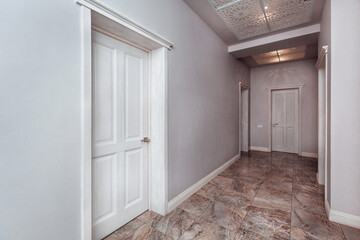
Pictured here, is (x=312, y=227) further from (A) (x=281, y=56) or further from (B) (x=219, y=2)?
(A) (x=281, y=56)

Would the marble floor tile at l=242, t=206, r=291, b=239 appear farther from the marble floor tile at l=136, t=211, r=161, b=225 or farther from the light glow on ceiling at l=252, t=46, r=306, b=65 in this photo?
the light glow on ceiling at l=252, t=46, r=306, b=65

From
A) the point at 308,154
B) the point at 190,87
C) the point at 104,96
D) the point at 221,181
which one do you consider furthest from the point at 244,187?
the point at 308,154

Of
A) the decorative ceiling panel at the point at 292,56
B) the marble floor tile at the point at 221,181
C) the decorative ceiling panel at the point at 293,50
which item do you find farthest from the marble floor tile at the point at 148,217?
the decorative ceiling panel at the point at 292,56

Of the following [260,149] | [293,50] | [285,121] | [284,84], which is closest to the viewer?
[293,50]

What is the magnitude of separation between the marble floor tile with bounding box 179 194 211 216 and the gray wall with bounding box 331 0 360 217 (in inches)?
58.2

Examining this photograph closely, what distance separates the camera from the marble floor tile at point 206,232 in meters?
1.67

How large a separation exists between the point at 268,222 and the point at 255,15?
9.46ft

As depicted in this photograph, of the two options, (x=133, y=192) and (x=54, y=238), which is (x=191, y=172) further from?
(x=54, y=238)

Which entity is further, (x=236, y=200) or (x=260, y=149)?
(x=260, y=149)

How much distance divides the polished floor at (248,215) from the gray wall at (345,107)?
1.14 feet

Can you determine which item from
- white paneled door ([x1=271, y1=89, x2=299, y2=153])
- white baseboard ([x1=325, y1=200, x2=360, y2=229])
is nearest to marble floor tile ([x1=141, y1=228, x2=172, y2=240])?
white baseboard ([x1=325, y1=200, x2=360, y2=229])

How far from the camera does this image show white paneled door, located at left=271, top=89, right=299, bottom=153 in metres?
5.17

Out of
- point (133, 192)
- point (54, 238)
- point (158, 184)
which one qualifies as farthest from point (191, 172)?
point (54, 238)

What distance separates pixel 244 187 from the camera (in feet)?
9.19
